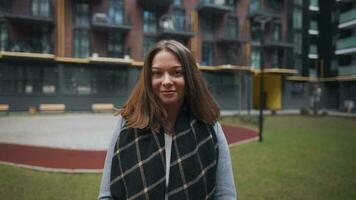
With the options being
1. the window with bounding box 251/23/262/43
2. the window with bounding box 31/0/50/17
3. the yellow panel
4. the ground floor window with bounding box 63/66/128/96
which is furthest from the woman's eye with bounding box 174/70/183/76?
the ground floor window with bounding box 63/66/128/96

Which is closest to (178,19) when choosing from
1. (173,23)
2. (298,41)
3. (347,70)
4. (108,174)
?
(173,23)

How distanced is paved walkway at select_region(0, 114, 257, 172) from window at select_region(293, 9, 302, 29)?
3172 millimetres

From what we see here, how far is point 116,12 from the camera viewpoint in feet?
59.5

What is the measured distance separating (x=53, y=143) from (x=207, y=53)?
15060 mm

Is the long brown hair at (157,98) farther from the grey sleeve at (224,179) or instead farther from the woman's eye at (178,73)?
the grey sleeve at (224,179)

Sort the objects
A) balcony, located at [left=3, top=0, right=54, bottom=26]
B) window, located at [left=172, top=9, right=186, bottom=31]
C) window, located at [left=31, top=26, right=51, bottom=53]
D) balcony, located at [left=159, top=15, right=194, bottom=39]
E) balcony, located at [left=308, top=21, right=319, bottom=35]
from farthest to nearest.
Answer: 1. window, located at [left=172, top=9, right=186, bottom=31]
2. balcony, located at [left=159, top=15, right=194, bottom=39]
3. window, located at [left=31, top=26, right=51, bottom=53]
4. balcony, located at [left=3, top=0, right=54, bottom=26]
5. balcony, located at [left=308, top=21, right=319, bottom=35]

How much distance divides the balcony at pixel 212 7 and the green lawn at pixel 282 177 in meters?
13.4

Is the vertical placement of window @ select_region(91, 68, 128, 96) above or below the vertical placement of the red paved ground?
above

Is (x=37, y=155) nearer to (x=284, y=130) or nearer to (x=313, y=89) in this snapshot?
(x=313, y=89)

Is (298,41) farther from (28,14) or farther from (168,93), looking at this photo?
(28,14)

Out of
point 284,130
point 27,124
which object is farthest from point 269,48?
point 27,124

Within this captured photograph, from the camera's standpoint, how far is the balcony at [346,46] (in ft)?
8.20

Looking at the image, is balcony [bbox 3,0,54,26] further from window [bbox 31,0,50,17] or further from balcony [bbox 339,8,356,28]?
balcony [bbox 339,8,356,28]

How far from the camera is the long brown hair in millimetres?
1504
